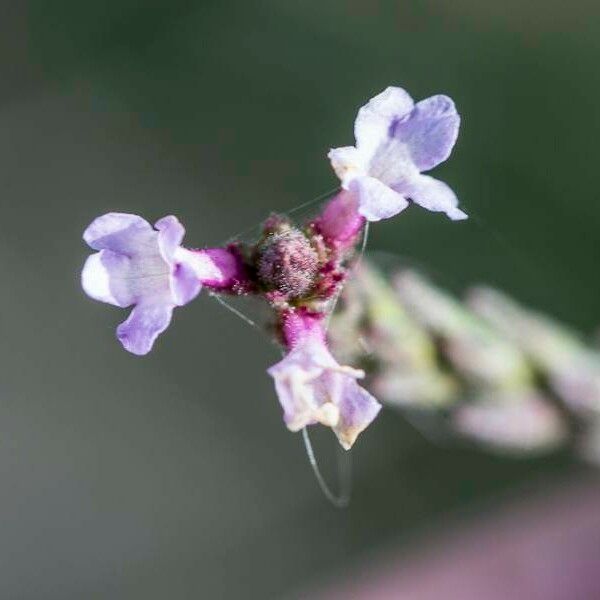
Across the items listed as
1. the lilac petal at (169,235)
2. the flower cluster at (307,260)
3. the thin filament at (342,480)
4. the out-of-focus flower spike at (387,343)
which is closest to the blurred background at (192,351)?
the thin filament at (342,480)

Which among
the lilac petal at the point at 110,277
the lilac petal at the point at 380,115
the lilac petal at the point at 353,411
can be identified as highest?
the lilac petal at the point at 110,277

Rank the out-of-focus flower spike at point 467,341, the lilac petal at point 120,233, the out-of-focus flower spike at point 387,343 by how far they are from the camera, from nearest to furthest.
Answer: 1. the lilac petal at point 120,233
2. the out-of-focus flower spike at point 387,343
3. the out-of-focus flower spike at point 467,341

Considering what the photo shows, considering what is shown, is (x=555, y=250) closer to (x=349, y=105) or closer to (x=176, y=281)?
(x=349, y=105)

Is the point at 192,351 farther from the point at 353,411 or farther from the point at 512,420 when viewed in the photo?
the point at 353,411

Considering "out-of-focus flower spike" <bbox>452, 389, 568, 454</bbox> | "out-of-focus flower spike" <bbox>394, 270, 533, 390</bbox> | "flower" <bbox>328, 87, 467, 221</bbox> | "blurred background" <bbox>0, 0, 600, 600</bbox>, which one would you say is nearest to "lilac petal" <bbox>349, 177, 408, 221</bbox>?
"flower" <bbox>328, 87, 467, 221</bbox>

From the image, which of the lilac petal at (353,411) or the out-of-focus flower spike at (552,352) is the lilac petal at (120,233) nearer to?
the lilac petal at (353,411)

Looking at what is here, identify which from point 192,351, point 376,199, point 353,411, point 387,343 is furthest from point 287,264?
point 192,351

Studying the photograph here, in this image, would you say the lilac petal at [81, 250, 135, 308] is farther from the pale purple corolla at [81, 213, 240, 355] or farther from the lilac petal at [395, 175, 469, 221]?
the lilac petal at [395, 175, 469, 221]
